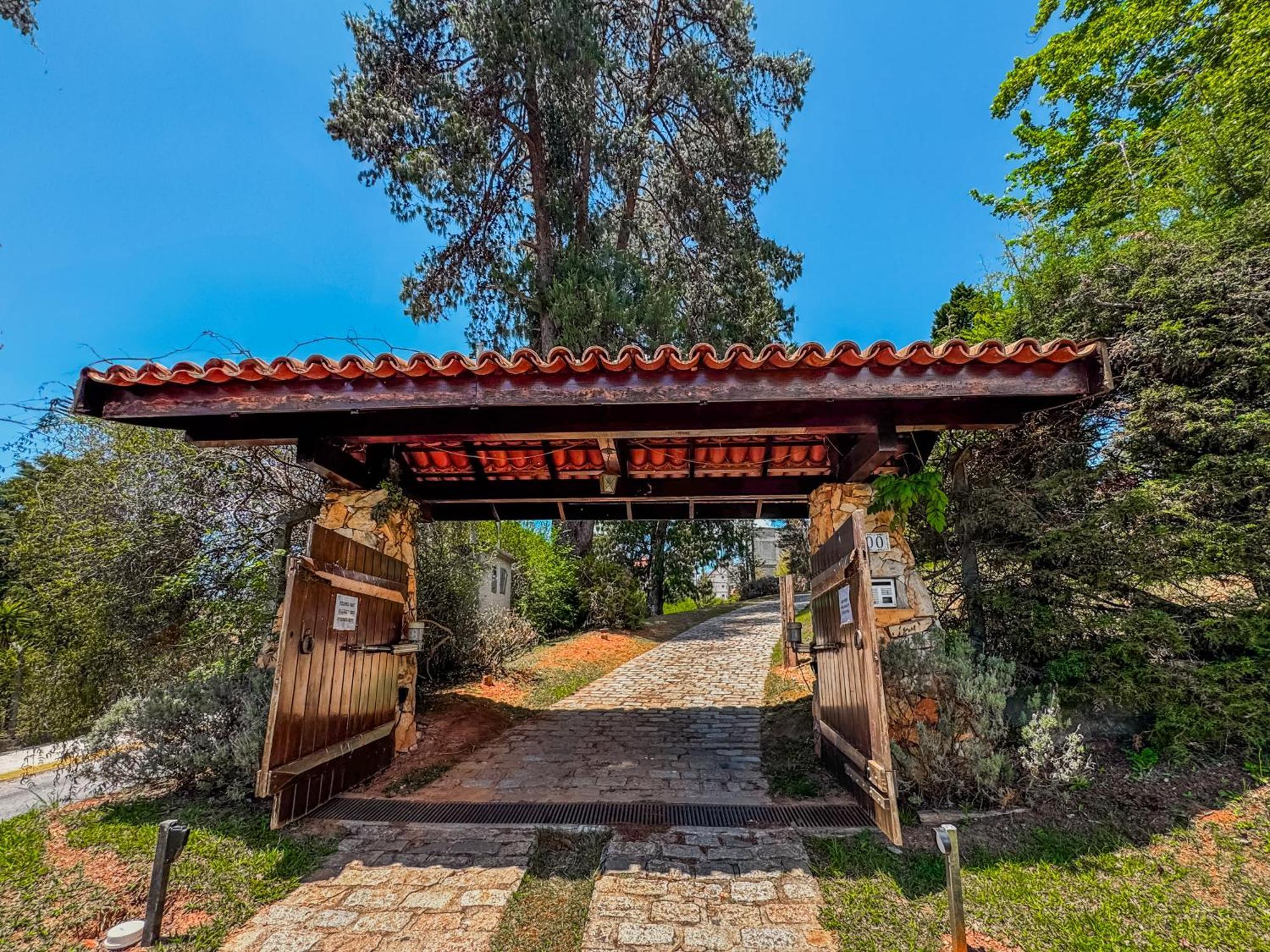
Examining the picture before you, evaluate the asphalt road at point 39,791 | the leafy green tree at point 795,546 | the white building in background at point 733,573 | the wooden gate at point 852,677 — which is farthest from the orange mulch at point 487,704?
the white building in background at point 733,573

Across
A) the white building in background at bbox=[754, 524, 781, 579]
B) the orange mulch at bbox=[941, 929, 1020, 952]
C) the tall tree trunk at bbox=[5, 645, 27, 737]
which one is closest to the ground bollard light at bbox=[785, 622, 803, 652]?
the orange mulch at bbox=[941, 929, 1020, 952]

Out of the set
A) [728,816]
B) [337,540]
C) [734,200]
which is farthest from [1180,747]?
[734,200]

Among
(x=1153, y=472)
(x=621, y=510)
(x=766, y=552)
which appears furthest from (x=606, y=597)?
(x=766, y=552)

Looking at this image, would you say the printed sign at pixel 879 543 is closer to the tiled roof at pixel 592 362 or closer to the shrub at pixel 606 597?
the tiled roof at pixel 592 362

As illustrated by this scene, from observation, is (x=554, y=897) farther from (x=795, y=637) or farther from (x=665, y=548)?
(x=665, y=548)

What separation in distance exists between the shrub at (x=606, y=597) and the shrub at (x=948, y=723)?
984 centimetres

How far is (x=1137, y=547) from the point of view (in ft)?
13.1

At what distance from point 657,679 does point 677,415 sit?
6.65 meters

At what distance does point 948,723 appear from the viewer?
145 inches

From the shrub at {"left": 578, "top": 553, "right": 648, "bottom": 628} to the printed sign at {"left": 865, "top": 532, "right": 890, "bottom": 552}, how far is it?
9.59 meters

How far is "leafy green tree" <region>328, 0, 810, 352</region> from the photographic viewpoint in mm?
9664

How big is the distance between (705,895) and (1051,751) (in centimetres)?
251

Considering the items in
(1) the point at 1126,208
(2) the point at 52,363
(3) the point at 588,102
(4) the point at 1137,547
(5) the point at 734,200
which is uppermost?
(3) the point at 588,102

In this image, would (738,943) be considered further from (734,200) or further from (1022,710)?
(734,200)
